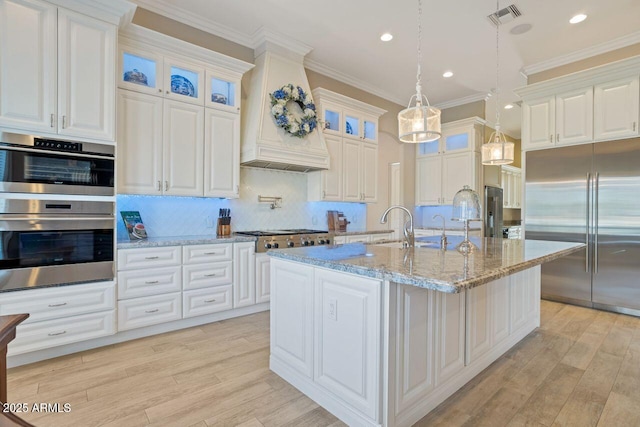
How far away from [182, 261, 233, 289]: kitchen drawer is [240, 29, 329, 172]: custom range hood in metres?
1.31

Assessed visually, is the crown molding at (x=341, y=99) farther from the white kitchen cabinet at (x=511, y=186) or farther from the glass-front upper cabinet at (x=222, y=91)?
the white kitchen cabinet at (x=511, y=186)

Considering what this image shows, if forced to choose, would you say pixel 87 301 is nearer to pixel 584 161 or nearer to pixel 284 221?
pixel 284 221

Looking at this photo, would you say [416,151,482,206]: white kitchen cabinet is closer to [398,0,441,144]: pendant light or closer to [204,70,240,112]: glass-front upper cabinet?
[398,0,441,144]: pendant light

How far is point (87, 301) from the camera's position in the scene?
2.64 meters

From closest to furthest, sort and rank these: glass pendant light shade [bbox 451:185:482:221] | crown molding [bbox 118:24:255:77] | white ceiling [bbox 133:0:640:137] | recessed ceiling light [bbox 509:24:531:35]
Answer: glass pendant light shade [bbox 451:185:482:221] → crown molding [bbox 118:24:255:77] → white ceiling [bbox 133:0:640:137] → recessed ceiling light [bbox 509:24:531:35]

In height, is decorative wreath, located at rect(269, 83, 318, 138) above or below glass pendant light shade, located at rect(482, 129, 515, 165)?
above

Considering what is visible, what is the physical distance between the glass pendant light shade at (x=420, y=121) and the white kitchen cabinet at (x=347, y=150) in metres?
2.24

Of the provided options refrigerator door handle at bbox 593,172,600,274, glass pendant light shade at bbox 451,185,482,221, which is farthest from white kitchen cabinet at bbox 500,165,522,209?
glass pendant light shade at bbox 451,185,482,221

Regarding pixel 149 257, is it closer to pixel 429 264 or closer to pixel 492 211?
pixel 429 264

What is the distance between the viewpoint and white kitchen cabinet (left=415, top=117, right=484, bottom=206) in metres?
5.60

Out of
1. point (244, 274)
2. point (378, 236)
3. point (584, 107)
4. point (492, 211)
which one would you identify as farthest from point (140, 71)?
point (492, 211)

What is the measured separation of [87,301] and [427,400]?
2704 mm

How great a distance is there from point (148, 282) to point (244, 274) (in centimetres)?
97

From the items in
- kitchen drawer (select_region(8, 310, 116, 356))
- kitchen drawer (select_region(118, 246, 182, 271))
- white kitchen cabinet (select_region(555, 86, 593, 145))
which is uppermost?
white kitchen cabinet (select_region(555, 86, 593, 145))
